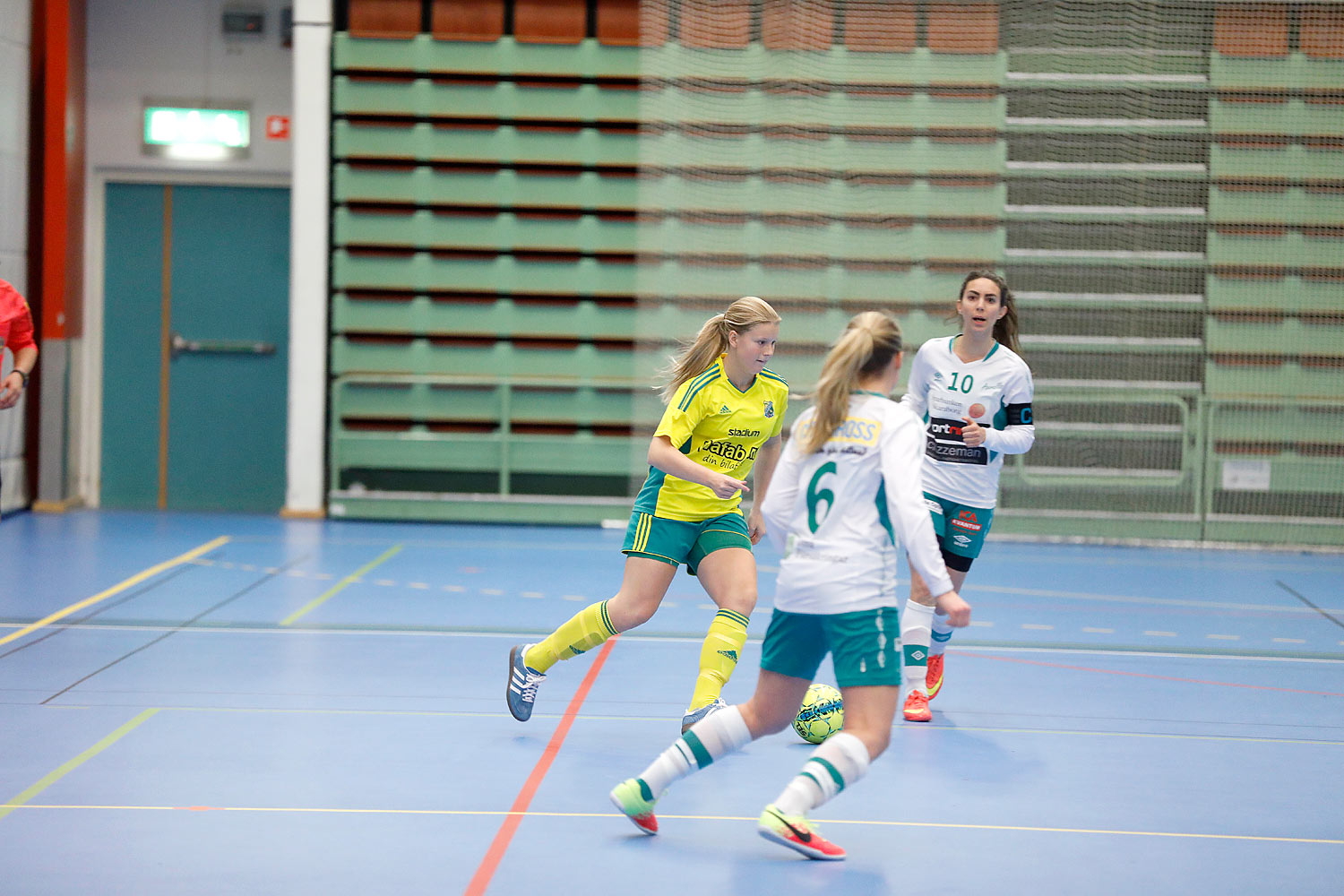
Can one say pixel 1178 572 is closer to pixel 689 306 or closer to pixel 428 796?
pixel 689 306

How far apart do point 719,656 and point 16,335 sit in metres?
4.33

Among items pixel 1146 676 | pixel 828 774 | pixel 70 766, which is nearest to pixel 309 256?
pixel 70 766

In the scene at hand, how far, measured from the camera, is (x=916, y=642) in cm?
516

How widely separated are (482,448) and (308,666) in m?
5.46

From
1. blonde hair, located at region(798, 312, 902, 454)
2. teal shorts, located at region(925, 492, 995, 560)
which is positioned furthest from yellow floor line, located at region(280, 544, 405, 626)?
blonde hair, located at region(798, 312, 902, 454)

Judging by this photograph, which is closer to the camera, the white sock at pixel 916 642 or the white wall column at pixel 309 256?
the white sock at pixel 916 642

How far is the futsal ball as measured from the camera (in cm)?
470

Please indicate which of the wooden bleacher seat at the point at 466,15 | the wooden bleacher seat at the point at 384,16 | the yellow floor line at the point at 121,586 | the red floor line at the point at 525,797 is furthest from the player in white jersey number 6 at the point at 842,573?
the wooden bleacher seat at the point at 384,16

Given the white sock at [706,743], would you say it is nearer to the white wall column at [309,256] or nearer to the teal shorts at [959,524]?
the teal shorts at [959,524]

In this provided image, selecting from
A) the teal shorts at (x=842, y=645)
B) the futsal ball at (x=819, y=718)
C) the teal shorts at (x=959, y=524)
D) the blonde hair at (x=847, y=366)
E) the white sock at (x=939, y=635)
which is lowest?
the futsal ball at (x=819, y=718)

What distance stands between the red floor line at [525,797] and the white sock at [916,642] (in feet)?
4.50

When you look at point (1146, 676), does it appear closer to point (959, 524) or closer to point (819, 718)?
point (959, 524)

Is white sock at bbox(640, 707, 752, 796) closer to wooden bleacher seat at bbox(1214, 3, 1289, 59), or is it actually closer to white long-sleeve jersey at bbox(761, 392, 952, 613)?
white long-sleeve jersey at bbox(761, 392, 952, 613)

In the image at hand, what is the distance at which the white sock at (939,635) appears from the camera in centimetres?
529
